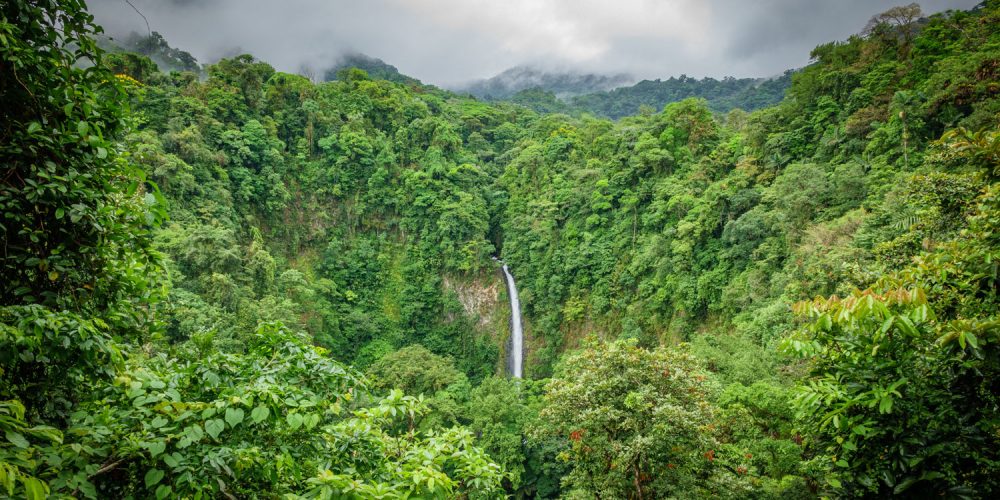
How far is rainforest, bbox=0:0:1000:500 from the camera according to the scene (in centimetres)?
233

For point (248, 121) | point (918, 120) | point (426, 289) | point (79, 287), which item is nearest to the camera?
point (79, 287)

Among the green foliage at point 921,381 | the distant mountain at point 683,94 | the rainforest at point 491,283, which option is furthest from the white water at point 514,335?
the distant mountain at point 683,94

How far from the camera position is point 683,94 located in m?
64.9

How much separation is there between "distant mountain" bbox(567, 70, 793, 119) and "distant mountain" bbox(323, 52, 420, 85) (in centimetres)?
2801

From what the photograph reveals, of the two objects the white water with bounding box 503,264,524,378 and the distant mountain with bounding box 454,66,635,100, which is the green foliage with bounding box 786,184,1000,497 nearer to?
the white water with bounding box 503,264,524,378

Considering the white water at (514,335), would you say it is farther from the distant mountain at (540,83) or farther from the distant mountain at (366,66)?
the distant mountain at (540,83)

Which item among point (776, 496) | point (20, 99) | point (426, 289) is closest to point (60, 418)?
point (20, 99)

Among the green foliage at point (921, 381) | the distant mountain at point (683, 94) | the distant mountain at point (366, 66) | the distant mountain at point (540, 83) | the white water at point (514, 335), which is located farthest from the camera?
the distant mountain at point (540, 83)

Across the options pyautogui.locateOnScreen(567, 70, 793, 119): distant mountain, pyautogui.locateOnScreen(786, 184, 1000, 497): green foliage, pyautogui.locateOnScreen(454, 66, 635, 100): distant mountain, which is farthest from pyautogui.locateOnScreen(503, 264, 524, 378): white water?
pyautogui.locateOnScreen(454, 66, 635, 100): distant mountain

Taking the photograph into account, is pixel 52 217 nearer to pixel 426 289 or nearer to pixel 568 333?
pixel 568 333

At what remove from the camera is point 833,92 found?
682 inches

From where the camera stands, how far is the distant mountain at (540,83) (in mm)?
104938

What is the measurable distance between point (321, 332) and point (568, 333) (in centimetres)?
1394

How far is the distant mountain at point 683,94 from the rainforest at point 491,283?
2663cm
